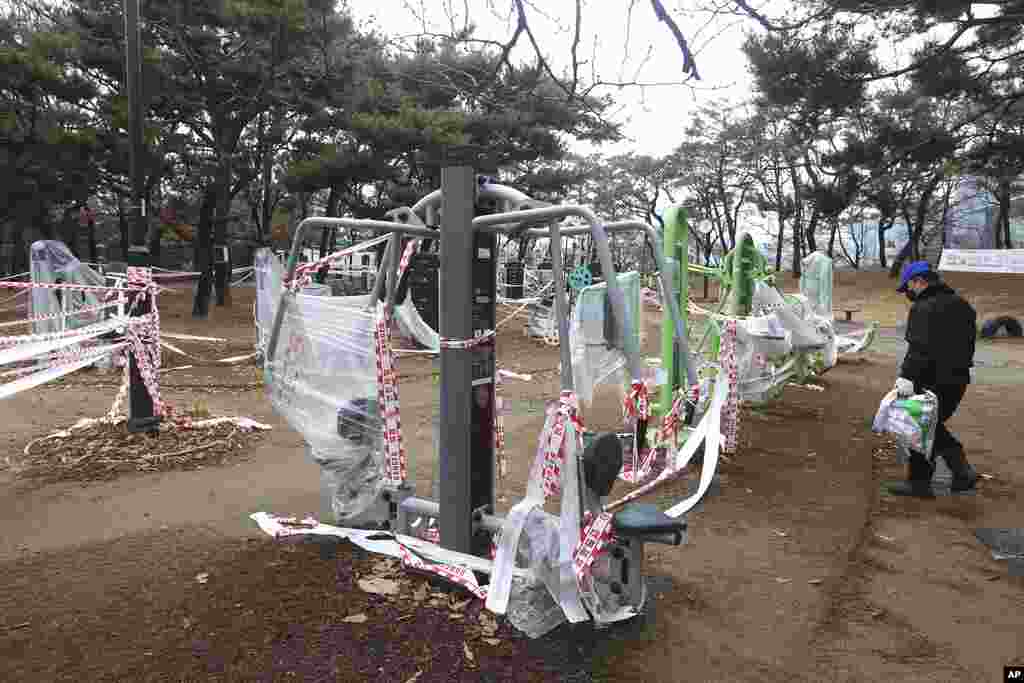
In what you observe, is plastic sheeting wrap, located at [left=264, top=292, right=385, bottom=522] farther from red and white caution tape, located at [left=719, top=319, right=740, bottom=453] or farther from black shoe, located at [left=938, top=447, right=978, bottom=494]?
black shoe, located at [left=938, top=447, right=978, bottom=494]

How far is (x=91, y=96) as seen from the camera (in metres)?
16.4

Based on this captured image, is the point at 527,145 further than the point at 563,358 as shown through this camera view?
Yes

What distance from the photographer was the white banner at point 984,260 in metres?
30.0

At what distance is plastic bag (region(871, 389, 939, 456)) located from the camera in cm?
479

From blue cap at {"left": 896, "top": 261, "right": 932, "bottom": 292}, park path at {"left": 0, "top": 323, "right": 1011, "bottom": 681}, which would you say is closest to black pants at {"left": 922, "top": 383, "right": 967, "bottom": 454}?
park path at {"left": 0, "top": 323, "right": 1011, "bottom": 681}

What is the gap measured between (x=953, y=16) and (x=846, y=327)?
13.7m

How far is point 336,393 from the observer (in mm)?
3805

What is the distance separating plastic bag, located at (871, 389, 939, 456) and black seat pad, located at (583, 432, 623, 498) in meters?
2.82

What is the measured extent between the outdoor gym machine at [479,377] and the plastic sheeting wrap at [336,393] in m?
0.60

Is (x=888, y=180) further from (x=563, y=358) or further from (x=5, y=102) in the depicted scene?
(x=5, y=102)

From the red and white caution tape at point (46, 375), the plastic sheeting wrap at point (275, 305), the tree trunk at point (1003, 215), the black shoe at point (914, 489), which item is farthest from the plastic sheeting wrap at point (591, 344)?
the tree trunk at point (1003, 215)

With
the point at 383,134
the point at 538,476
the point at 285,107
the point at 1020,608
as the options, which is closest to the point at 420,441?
the point at 538,476

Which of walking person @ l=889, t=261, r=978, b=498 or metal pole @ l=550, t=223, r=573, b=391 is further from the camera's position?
walking person @ l=889, t=261, r=978, b=498

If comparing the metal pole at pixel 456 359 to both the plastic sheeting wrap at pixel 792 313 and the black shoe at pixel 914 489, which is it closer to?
the black shoe at pixel 914 489
